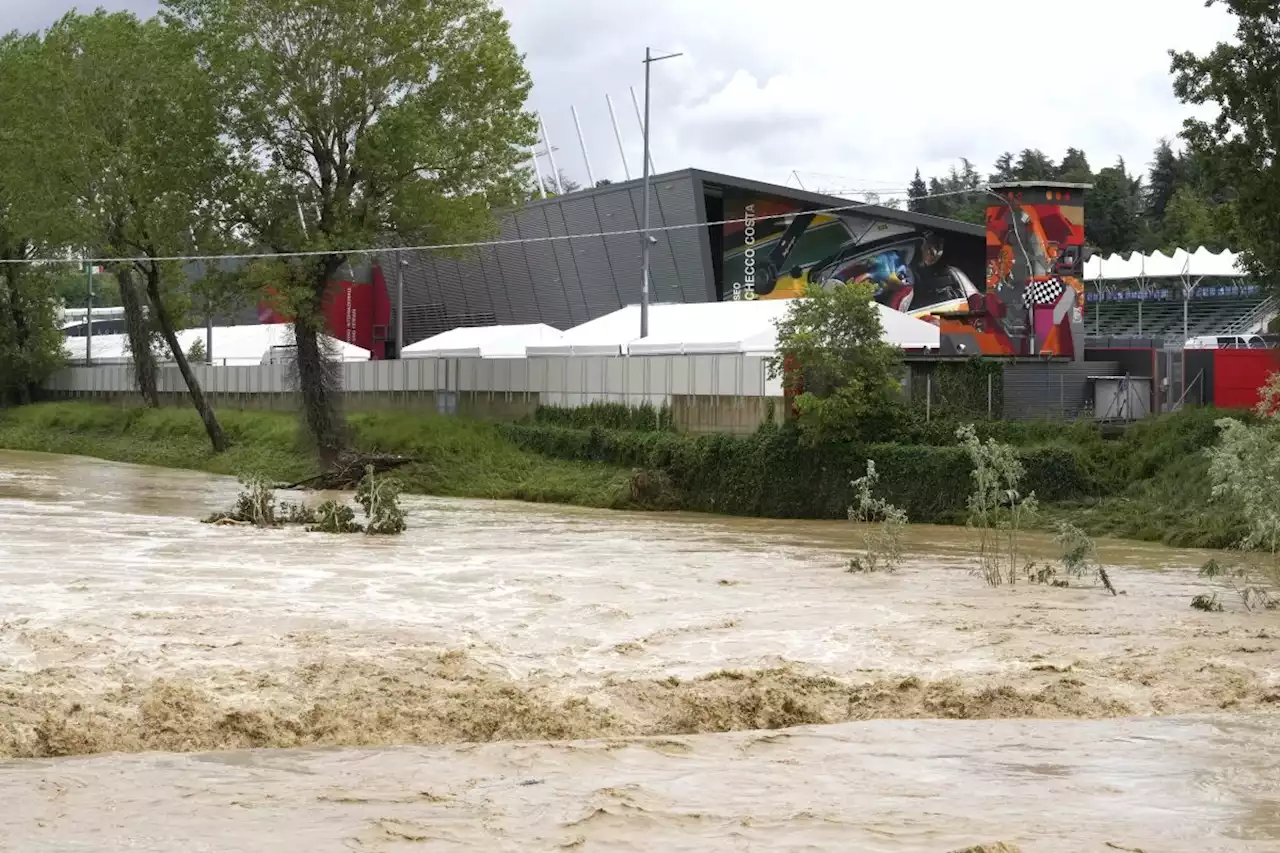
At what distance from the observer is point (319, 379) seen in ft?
164

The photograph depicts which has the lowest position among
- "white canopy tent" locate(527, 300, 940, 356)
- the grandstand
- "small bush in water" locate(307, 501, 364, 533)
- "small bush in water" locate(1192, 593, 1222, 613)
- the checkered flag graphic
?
"small bush in water" locate(1192, 593, 1222, 613)

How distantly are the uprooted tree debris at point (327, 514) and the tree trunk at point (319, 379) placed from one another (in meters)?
14.6

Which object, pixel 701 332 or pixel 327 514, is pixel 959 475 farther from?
pixel 327 514

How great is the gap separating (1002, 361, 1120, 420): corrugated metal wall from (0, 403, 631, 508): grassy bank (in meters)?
9.60

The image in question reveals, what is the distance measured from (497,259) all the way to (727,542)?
50.9 meters

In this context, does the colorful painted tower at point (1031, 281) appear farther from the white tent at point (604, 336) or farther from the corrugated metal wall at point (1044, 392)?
the white tent at point (604, 336)

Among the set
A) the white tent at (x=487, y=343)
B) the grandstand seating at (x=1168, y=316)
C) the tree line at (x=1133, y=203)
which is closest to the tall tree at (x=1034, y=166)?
the tree line at (x=1133, y=203)

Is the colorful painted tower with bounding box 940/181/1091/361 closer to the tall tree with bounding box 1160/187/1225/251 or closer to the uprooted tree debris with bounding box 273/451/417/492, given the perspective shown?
the uprooted tree debris with bounding box 273/451/417/492

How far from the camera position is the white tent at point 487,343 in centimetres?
5559

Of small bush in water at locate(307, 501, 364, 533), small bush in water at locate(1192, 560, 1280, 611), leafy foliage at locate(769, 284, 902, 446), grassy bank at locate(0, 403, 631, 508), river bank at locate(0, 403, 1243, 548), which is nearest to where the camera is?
small bush in water at locate(1192, 560, 1280, 611)

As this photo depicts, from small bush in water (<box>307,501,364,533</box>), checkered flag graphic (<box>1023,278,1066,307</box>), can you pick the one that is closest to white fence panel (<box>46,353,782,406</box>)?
checkered flag graphic (<box>1023,278,1066,307</box>)

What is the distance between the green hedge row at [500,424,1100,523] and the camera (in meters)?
36.2

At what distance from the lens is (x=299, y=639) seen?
1748 centimetres

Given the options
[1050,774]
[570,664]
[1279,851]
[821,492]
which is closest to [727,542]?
[821,492]
